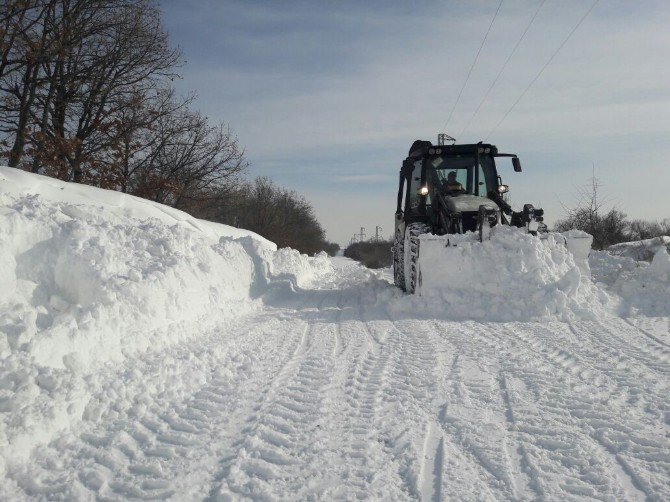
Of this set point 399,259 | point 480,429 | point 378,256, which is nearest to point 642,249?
point 399,259

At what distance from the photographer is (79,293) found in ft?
18.1

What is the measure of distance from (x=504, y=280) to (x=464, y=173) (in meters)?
3.29

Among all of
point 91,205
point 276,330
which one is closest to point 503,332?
point 276,330

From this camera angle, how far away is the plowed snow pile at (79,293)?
3520 mm

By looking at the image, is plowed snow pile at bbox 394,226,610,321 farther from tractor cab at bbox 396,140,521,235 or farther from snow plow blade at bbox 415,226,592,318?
tractor cab at bbox 396,140,521,235

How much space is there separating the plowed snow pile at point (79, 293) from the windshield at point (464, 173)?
14.6ft

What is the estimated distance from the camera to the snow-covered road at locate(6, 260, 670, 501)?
278 centimetres

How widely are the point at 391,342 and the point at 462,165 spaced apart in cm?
574

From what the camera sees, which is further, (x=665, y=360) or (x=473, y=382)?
(x=665, y=360)

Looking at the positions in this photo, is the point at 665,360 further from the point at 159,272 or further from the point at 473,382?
the point at 159,272

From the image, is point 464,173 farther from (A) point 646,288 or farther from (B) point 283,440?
(B) point 283,440

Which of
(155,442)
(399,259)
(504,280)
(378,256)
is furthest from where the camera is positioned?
(378,256)

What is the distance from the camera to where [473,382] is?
4.53 meters

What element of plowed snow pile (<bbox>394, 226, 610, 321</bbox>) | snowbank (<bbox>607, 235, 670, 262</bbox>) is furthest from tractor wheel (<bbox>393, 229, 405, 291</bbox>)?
snowbank (<bbox>607, 235, 670, 262</bbox>)
